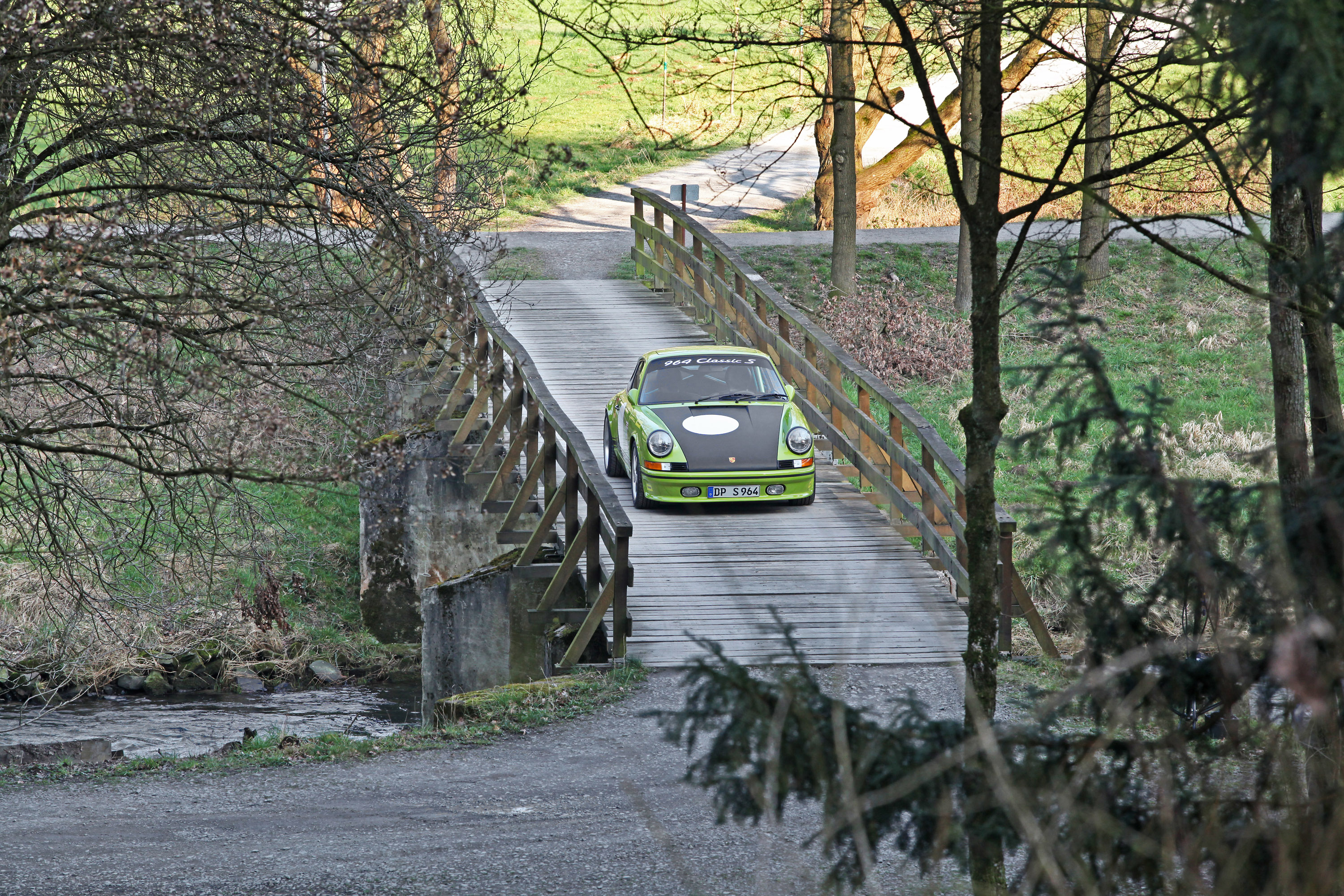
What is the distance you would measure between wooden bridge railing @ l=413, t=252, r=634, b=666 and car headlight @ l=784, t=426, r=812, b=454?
6.22 ft

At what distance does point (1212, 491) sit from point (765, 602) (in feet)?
24.7

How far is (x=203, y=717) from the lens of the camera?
14.4m

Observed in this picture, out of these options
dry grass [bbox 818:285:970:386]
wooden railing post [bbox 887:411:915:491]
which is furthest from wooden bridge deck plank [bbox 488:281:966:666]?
dry grass [bbox 818:285:970:386]

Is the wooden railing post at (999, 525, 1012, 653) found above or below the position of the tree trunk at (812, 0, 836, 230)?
below

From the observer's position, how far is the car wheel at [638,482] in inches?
538

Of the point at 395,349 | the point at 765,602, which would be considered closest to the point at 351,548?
the point at 395,349

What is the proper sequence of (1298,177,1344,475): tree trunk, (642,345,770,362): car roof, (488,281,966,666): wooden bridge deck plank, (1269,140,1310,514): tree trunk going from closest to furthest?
(1298,177,1344,475): tree trunk, (1269,140,1310,514): tree trunk, (488,281,966,666): wooden bridge deck plank, (642,345,770,362): car roof

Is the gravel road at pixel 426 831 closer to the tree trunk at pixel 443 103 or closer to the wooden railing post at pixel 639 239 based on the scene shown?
the tree trunk at pixel 443 103

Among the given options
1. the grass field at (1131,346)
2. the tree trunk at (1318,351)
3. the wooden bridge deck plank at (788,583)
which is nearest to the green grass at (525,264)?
the grass field at (1131,346)

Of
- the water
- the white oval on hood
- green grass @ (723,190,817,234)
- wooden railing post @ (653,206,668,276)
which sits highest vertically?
green grass @ (723,190,817,234)

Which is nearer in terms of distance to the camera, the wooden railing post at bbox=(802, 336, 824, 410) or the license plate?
the license plate

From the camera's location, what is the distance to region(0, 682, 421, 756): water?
13.3 m

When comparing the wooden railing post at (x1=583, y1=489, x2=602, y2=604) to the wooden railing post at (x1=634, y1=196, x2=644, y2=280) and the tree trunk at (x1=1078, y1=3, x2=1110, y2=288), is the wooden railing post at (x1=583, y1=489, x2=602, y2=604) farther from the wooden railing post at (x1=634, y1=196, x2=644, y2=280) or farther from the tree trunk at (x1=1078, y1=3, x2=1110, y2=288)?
the wooden railing post at (x1=634, y1=196, x2=644, y2=280)

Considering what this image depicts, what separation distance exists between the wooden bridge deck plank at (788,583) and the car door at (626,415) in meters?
0.62
